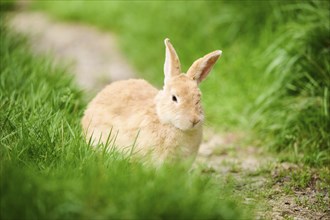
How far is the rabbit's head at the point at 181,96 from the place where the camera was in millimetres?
3828

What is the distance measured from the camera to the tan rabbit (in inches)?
152

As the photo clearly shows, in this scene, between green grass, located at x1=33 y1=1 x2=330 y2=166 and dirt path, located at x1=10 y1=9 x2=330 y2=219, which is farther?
green grass, located at x1=33 y1=1 x2=330 y2=166

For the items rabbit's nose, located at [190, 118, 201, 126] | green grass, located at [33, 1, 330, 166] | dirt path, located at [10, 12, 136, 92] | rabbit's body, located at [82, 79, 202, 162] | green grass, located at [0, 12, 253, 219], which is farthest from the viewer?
dirt path, located at [10, 12, 136, 92]

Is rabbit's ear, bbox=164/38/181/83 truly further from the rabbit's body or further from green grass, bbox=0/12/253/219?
green grass, bbox=0/12/253/219

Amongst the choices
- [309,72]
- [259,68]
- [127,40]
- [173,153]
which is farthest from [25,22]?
[173,153]

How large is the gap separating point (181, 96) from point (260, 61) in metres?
2.19

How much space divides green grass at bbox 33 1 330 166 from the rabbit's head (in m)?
1.36

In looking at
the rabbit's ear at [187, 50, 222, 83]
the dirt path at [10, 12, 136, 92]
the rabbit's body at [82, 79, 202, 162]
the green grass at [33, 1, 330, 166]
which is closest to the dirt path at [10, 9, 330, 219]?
the dirt path at [10, 12, 136, 92]

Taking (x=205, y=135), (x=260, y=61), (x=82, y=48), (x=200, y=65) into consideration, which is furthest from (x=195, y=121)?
(x=82, y=48)

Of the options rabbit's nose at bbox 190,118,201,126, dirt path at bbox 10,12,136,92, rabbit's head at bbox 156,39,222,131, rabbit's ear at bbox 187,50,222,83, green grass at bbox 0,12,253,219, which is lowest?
green grass at bbox 0,12,253,219

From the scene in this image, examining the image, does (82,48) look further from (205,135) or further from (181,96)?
(181,96)

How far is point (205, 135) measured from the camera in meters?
5.70

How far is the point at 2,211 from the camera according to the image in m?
2.91

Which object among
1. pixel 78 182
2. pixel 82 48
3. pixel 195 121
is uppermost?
pixel 82 48
